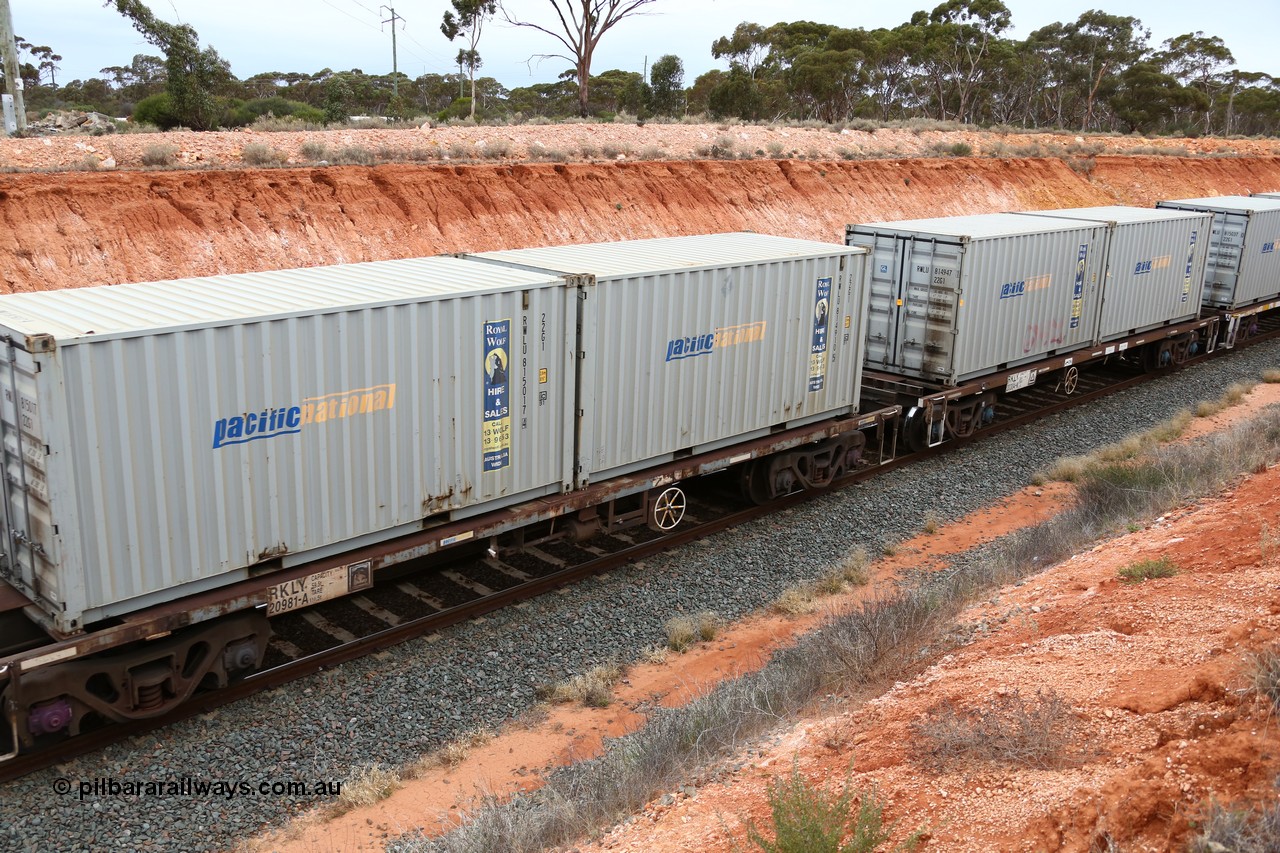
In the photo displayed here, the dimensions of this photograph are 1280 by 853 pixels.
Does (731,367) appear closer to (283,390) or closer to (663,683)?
(663,683)

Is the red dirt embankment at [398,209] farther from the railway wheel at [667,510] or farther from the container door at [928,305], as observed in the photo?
the railway wheel at [667,510]

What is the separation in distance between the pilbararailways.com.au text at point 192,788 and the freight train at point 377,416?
1.60ft

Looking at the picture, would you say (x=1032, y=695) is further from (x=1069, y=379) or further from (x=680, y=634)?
(x=1069, y=379)

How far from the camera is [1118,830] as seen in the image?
17.2 feet

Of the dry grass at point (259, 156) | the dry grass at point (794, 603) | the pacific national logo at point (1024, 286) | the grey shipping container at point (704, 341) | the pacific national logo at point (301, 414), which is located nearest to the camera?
the pacific national logo at point (301, 414)

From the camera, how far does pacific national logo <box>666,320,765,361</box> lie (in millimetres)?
12211

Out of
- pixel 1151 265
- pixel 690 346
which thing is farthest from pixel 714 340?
pixel 1151 265

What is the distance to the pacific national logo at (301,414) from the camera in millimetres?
8477

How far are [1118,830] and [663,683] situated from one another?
17.6 feet

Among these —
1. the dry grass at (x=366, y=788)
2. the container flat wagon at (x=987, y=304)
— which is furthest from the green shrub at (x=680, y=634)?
the container flat wagon at (x=987, y=304)

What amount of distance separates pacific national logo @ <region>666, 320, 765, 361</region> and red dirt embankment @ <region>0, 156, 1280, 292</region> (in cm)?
1189

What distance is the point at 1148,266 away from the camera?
21500mm

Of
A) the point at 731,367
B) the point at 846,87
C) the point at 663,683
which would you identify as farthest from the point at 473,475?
the point at 846,87

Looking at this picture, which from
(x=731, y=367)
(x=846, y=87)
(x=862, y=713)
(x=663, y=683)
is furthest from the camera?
(x=846, y=87)
